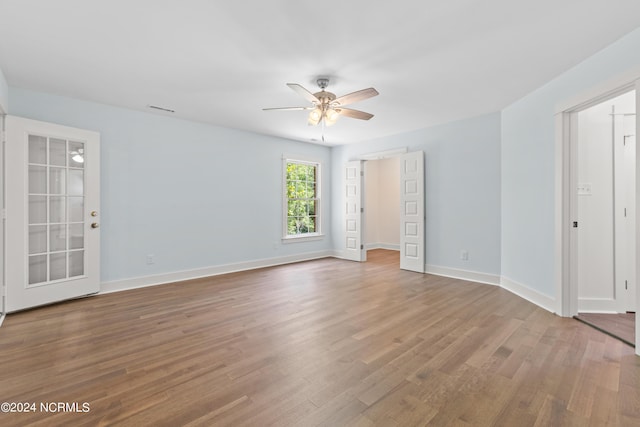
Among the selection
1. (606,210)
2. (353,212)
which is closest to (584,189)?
(606,210)

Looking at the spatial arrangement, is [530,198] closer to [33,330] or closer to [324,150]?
[324,150]

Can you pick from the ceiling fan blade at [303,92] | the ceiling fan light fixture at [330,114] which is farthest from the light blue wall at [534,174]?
the ceiling fan blade at [303,92]

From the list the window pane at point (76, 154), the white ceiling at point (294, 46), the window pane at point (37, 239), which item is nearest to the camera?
the white ceiling at point (294, 46)

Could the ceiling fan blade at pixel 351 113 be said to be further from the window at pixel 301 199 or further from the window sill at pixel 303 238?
the window sill at pixel 303 238

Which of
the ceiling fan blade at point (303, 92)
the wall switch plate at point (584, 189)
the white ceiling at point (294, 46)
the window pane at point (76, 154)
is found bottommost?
the wall switch plate at point (584, 189)

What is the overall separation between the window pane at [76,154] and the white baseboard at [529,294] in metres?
5.96

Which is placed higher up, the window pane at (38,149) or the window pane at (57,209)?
the window pane at (38,149)

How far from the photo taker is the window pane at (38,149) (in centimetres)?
338

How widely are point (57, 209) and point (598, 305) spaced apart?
254 inches

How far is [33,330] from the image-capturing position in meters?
2.77

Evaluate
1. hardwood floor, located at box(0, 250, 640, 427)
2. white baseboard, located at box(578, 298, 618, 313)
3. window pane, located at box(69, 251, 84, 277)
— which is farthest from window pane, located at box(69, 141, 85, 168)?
white baseboard, located at box(578, 298, 618, 313)

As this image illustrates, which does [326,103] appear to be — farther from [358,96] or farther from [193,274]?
[193,274]

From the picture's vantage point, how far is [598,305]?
3.17m

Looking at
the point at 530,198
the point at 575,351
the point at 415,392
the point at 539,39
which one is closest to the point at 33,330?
the point at 415,392
